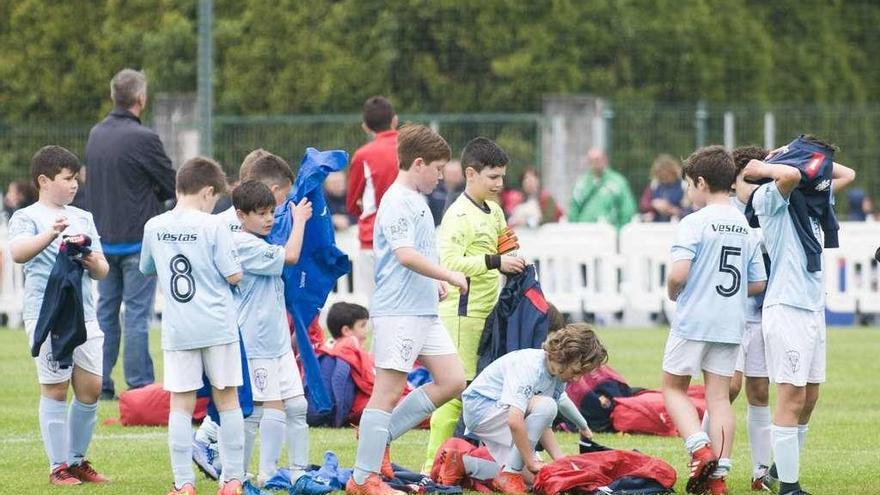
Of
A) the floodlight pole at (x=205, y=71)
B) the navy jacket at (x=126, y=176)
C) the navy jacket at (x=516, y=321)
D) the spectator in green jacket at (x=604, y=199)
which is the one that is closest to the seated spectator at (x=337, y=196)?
the floodlight pole at (x=205, y=71)

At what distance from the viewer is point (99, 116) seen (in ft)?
97.1

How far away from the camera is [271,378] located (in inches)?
349

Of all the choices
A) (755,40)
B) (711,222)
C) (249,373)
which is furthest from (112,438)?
(755,40)

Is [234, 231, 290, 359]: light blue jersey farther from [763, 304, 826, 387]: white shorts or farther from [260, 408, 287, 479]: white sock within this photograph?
[763, 304, 826, 387]: white shorts

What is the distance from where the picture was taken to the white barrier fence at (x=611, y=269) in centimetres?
2033

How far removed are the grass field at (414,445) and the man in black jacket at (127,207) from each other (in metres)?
0.49

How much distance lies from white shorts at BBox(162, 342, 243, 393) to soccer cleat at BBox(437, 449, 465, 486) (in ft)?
3.99

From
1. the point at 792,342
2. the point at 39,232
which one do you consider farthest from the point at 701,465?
the point at 39,232

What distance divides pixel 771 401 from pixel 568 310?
24.1ft

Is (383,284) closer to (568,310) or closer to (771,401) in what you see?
(771,401)

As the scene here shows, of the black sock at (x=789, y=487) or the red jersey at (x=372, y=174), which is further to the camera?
the red jersey at (x=372, y=174)

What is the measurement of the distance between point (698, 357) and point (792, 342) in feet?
1.80

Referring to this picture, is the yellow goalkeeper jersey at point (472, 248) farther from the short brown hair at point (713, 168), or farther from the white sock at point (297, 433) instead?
the short brown hair at point (713, 168)

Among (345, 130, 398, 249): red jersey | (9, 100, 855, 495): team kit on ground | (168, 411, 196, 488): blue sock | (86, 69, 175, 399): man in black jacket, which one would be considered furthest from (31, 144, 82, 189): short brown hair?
(345, 130, 398, 249): red jersey
